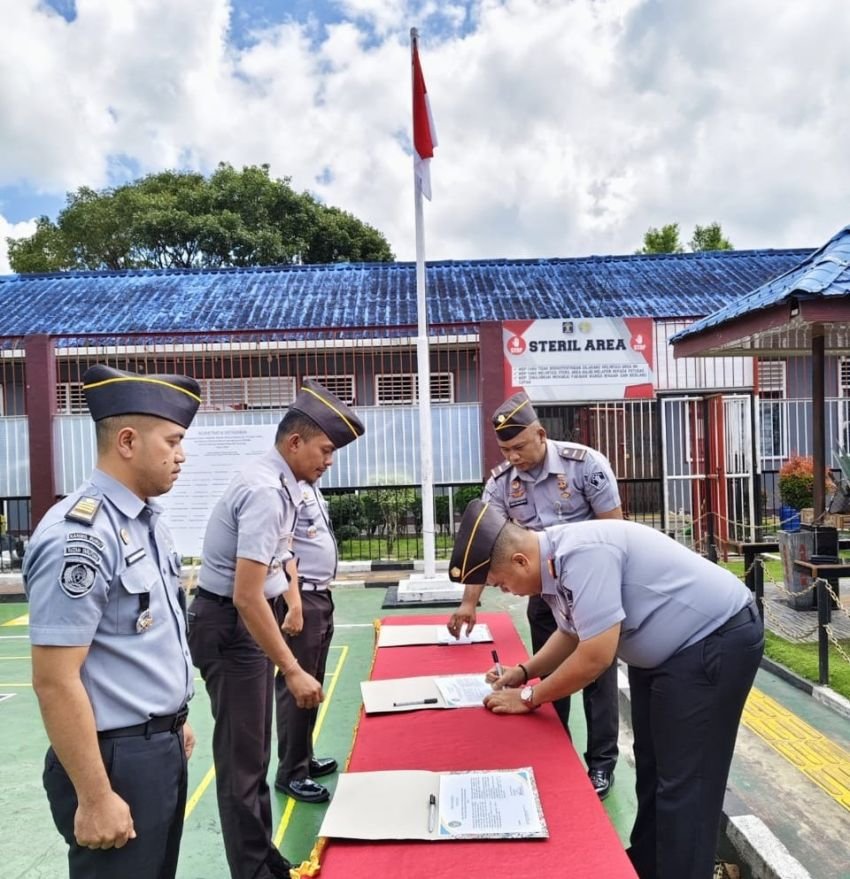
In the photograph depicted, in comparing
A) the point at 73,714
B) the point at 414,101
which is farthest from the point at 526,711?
the point at 414,101

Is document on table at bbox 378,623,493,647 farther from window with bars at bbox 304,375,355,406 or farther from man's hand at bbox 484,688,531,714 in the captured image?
window with bars at bbox 304,375,355,406

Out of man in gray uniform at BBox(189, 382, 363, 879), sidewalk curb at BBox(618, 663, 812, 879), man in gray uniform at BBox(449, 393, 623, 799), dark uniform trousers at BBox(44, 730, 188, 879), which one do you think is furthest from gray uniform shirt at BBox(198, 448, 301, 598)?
sidewalk curb at BBox(618, 663, 812, 879)

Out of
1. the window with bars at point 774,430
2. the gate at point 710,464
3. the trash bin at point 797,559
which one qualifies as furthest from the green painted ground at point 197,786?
the window with bars at point 774,430

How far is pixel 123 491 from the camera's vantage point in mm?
1787

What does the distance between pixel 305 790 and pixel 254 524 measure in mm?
1624

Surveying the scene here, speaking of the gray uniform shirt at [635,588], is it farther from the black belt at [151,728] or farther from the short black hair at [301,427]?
the black belt at [151,728]

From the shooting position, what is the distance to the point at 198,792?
3488 mm

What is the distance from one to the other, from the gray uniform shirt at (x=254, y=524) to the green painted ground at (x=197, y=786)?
1170 millimetres

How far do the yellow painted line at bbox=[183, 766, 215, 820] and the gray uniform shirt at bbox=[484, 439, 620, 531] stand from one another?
1.99 metres

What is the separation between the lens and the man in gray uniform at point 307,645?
333 centimetres

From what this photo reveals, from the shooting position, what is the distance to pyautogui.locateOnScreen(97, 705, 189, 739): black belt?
1682 millimetres

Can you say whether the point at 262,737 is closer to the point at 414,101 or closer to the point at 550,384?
the point at 414,101

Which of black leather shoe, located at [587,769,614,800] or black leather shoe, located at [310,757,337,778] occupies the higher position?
black leather shoe, located at [587,769,614,800]

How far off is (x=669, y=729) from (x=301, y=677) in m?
1.23
